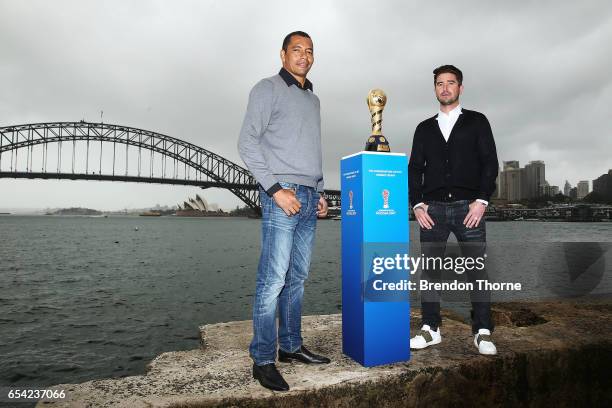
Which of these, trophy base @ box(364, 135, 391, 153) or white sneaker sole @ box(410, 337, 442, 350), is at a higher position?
trophy base @ box(364, 135, 391, 153)

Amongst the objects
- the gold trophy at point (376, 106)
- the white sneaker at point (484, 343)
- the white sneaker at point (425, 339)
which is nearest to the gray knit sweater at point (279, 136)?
the gold trophy at point (376, 106)

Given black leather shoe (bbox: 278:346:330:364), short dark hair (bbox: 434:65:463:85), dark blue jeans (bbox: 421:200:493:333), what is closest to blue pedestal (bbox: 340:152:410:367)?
black leather shoe (bbox: 278:346:330:364)

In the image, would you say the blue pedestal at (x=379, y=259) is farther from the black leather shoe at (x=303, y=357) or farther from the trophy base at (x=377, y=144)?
the black leather shoe at (x=303, y=357)

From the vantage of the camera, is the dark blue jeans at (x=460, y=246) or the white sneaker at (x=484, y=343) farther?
the dark blue jeans at (x=460, y=246)

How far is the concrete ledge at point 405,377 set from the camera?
206 centimetres

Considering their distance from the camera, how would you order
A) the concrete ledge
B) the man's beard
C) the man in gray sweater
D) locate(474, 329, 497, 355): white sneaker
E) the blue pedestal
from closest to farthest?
the concrete ledge
the man in gray sweater
the blue pedestal
locate(474, 329, 497, 355): white sneaker
the man's beard

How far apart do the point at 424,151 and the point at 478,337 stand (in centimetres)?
145

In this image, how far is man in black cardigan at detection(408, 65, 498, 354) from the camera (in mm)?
2904

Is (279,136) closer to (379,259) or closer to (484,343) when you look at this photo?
(379,259)

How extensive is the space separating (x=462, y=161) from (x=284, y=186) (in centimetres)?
144

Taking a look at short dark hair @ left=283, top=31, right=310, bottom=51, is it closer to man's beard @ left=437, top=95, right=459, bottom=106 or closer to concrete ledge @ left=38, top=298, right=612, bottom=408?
man's beard @ left=437, top=95, right=459, bottom=106

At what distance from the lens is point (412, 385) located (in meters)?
2.33

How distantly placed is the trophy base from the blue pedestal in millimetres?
66

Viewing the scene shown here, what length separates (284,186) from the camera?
8.05 feet
